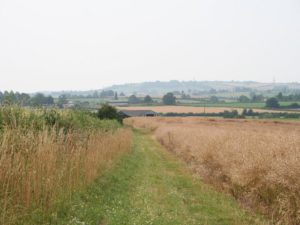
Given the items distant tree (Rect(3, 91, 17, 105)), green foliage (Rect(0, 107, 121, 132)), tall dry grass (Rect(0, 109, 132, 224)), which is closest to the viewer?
tall dry grass (Rect(0, 109, 132, 224))

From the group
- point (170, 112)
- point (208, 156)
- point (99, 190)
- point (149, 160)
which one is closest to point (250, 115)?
point (170, 112)

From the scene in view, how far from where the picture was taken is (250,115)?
9488cm

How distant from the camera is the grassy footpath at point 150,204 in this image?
38.4ft

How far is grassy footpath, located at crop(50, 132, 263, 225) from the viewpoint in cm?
1170

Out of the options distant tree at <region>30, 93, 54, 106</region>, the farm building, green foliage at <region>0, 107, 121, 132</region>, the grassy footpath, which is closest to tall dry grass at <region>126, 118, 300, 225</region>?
the grassy footpath

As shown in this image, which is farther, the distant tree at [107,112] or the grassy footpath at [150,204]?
the distant tree at [107,112]

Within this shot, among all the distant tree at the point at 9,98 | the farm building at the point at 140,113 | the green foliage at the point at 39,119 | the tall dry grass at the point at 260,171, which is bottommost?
the farm building at the point at 140,113

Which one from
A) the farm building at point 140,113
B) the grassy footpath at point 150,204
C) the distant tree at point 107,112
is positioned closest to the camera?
the grassy footpath at point 150,204

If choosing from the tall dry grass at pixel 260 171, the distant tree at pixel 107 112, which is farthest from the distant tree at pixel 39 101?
the distant tree at pixel 107 112

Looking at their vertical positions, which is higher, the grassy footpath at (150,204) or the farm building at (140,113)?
the grassy footpath at (150,204)

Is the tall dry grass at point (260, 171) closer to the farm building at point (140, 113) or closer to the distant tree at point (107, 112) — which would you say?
the distant tree at point (107, 112)

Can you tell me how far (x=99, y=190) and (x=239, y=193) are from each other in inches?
214

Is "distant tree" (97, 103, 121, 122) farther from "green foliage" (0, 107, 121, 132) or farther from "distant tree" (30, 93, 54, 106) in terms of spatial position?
"green foliage" (0, 107, 121, 132)

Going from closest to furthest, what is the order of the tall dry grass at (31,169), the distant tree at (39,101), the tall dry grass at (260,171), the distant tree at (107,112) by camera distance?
the tall dry grass at (31,169) → the tall dry grass at (260,171) → the distant tree at (39,101) → the distant tree at (107,112)
